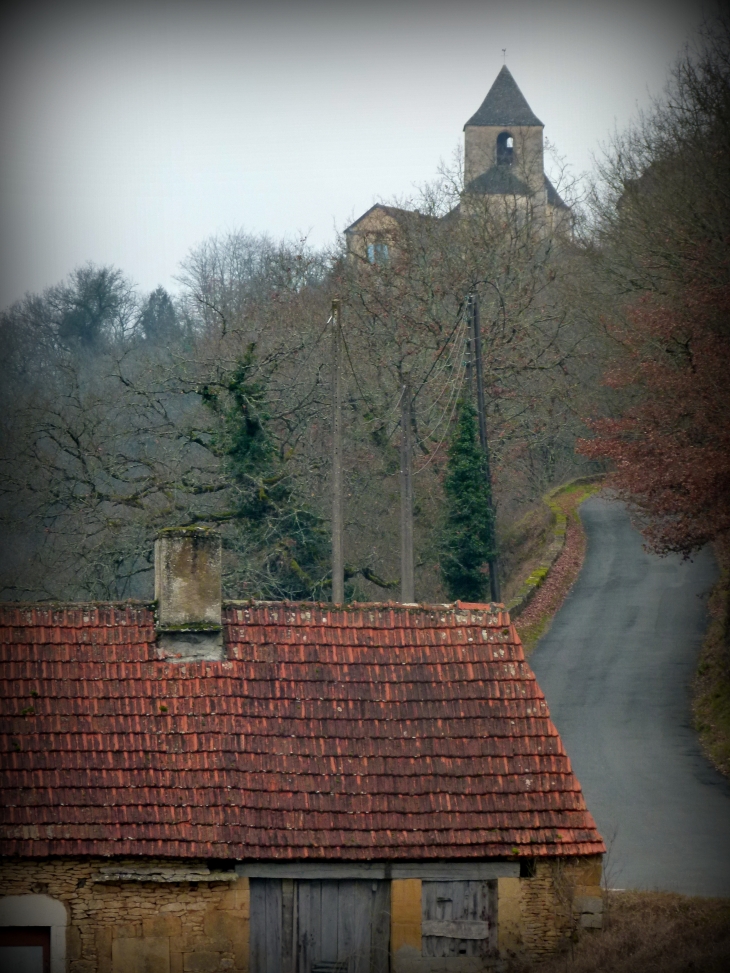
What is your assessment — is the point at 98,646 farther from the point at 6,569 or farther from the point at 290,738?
the point at 6,569

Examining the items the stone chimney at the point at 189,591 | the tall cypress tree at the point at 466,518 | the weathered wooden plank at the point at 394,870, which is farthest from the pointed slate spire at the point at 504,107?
the weathered wooden plank at the point at 394,870

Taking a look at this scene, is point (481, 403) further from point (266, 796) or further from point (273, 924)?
point (273, 924)

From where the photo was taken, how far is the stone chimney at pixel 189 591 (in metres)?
12.2

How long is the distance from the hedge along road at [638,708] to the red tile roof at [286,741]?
13.0ft

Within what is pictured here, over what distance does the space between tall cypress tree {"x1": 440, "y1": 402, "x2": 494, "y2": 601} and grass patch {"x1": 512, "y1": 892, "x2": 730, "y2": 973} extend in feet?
51.2

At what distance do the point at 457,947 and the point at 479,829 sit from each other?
124cm

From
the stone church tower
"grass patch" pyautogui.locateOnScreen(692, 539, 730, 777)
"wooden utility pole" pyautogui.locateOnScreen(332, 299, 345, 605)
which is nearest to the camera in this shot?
"wooden utility pole" pyautogui.locateOnScreen(332, 299, 345, 605)

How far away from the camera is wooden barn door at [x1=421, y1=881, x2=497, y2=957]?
442 inches

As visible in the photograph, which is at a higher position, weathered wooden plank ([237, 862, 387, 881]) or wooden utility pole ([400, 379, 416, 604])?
wooden utility pole ([400, 379, 416, 604])

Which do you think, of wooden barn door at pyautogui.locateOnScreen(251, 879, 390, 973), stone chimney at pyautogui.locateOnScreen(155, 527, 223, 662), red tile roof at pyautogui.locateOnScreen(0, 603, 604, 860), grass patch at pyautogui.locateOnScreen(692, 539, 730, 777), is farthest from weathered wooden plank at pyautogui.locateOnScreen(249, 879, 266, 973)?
grass patch at pyautogui.locateOnScreen(692, 539, 730, 777)

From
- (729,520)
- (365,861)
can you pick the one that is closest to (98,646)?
(365,861)

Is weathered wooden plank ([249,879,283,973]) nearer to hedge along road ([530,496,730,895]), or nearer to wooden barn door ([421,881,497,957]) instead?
wooden barn door ([421,881,497,957])

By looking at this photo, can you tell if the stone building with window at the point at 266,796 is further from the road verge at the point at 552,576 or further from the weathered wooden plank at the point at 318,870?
the road verge at the point at 552,576

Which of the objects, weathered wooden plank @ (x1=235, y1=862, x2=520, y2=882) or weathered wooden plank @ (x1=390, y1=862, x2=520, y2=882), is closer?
weathered wooden plank @ (x1=235, y1=862, x2=520, y2=882)
